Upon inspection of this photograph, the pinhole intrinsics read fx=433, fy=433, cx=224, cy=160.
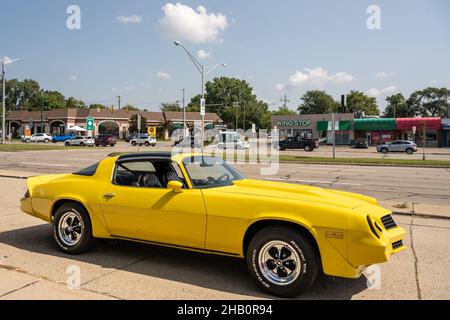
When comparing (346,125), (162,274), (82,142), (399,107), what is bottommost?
(162,274)

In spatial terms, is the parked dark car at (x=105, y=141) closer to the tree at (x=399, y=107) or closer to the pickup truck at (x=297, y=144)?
the pickup truck at (x=297, y=144)

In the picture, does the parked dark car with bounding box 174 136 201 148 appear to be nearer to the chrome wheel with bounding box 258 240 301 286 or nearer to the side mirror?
the side mirror

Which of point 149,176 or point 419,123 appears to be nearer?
point 149,176

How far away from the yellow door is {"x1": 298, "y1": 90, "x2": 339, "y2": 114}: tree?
457 ft

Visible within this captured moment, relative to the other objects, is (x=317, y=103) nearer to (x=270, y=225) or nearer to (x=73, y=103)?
(x=73, y=103)

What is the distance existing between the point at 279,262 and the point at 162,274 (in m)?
1.45

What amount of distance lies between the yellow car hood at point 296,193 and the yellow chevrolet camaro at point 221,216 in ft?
0.04

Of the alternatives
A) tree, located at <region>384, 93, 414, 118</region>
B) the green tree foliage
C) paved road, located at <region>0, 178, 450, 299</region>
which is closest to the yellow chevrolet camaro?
paved road, located at <region>0, 178, 450, 299</region>

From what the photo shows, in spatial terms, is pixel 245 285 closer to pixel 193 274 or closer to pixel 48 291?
pixel 193 274

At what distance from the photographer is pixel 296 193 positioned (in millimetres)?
4871

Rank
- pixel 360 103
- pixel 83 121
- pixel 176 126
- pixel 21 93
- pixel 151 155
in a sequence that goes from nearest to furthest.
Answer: pixel 151 155 → pixel 83 121 → pixel 176 126 → pixel 360 103 → pixel 21 93

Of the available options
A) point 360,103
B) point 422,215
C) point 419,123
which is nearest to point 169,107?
point 360,103

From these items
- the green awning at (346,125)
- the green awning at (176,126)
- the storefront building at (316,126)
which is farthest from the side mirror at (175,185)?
the green awning at (176,126)

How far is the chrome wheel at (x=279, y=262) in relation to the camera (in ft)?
14.3
